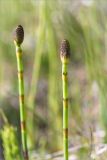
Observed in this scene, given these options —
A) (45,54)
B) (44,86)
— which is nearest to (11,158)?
(44,86)

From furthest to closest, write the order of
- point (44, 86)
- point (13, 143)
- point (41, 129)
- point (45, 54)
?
point (45, 54) → point (44, 86) → point (41, 129) → point (13, 143)

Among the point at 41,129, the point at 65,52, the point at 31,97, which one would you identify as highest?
the point at 65,52

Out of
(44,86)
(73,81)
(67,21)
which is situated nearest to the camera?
(67,21)

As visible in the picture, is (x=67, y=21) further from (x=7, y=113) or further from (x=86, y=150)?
(x=7, y=113)

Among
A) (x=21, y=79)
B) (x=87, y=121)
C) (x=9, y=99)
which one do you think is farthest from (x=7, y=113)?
(x=21, y=79)

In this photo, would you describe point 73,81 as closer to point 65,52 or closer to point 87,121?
point 87,121

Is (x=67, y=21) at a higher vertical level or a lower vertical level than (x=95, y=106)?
higher

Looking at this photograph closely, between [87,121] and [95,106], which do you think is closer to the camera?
[87,121]
